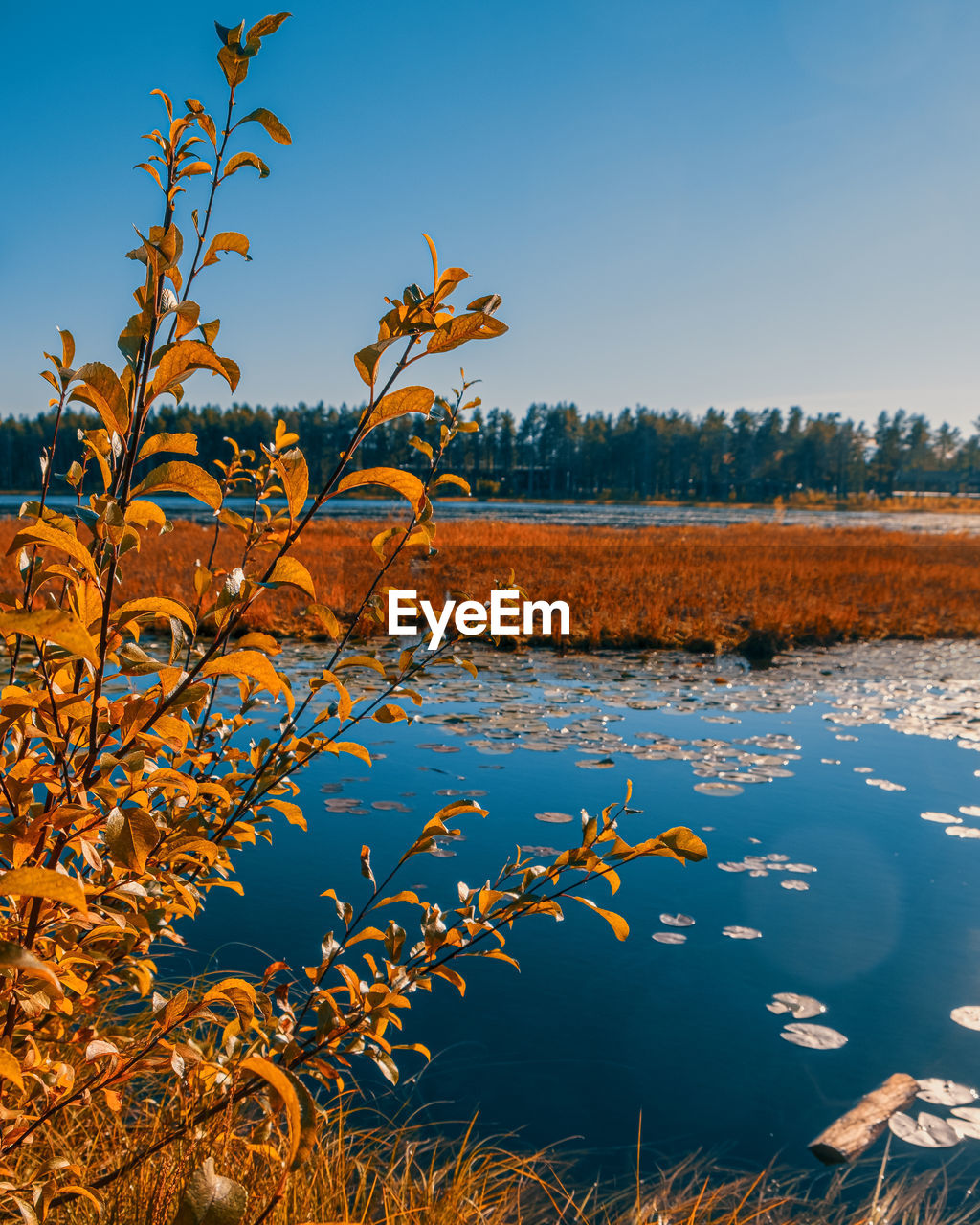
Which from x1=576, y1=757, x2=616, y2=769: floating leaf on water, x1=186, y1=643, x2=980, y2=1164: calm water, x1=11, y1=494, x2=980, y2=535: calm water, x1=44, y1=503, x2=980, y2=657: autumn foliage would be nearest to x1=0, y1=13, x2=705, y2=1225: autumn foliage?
x1=186, y1=643, x2=980, y2=1164: calm water

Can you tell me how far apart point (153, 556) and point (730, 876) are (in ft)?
46.7

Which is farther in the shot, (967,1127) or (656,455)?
(656,455)

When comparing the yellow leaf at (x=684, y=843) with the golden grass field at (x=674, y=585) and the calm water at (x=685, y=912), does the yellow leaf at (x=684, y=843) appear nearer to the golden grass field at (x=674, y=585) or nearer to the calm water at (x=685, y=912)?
the calm water at (x=685, y=912)

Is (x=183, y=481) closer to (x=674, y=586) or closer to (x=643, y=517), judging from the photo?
(x=674, y=586)

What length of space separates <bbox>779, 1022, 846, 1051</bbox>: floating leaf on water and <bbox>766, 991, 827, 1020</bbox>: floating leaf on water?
6 centimetres

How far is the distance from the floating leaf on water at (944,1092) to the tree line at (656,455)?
9142 centimetres

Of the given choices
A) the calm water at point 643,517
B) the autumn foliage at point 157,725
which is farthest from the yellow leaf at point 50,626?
the calm water at point 643,517

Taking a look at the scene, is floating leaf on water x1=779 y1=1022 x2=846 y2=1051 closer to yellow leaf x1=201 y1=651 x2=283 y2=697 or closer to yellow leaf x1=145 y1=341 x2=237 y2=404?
yellow leaf x1=201 y1=651 x2=283 y2=697

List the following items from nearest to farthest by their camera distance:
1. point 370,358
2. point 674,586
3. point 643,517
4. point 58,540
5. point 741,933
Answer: point 58,540 → point 370,358 → point 741,933 → point 674,586 → point 643,517

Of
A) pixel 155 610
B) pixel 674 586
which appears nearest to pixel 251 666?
pixel 155 610

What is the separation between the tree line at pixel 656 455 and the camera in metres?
95.3

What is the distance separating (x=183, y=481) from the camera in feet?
2.83

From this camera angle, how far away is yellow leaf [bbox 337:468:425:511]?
0.99m

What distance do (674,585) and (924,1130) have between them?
11038 millimetres
